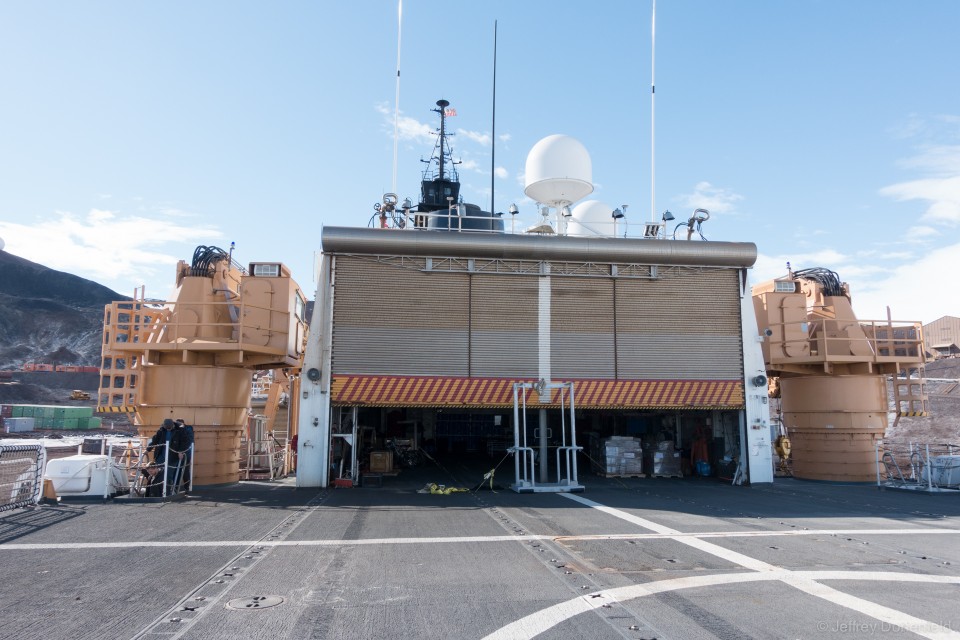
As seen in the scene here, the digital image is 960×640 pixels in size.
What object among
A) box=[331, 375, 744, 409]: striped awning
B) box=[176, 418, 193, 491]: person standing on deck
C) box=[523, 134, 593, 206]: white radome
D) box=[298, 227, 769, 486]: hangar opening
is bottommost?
box=[176, 418, 193, 491]: person standing on deck

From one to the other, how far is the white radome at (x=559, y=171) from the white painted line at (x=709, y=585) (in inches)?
588

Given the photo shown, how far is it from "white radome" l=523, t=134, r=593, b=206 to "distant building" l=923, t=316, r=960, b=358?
60788 millimetres

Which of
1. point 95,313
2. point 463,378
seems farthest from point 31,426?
point 95,313

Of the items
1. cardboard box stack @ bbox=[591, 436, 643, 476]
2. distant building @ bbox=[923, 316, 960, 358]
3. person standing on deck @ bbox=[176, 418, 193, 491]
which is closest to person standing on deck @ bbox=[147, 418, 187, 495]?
person standing on deck @ bbox=[176, 418, 193, 491]

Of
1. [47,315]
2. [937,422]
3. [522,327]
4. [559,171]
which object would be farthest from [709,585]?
[47,315]

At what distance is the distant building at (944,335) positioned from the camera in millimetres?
63406

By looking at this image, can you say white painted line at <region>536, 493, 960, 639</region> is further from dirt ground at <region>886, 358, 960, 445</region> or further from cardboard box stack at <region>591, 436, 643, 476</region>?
dirt ground at <region>886, 358, 960, 445</region>

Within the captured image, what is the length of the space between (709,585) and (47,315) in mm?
101839

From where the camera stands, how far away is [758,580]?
6.29 meters

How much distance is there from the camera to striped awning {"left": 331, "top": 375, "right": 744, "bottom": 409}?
16.0 metres

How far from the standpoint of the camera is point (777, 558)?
732cm

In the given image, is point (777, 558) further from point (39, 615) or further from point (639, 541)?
point (39, 615)

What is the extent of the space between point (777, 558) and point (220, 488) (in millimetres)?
12728

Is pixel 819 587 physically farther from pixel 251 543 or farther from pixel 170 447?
pixel 170 447
